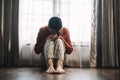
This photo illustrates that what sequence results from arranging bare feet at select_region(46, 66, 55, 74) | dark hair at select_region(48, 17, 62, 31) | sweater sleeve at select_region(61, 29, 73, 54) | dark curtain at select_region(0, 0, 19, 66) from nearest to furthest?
1. bare feet at select_region(46, 66, 55, 74)
2. dark hair at select_region(48, 17, 62, 31)
3. sweater sleeve at select_region(61, 29, 73, 54)
4. dark curtain at select_region(0, 0, 19, 66)

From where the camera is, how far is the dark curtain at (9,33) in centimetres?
401

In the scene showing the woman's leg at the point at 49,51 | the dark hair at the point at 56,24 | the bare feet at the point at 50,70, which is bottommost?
the bare feet at the point at 50,70

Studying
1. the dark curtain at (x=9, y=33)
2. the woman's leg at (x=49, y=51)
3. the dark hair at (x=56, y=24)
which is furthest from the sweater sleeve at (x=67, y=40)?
the dark curtain at (x=9, y=33)

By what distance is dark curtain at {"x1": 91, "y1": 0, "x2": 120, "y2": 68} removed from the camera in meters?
4.03

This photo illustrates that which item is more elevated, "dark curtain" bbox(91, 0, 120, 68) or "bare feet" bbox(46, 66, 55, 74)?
"dark curtain" bbox(91, 0, 120, 68)

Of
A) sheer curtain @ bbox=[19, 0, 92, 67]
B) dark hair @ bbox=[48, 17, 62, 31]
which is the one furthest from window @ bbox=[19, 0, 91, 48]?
dark hair @ bbox=[48, 17, 62, 31]

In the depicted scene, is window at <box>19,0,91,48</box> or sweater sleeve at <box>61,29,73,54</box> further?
window at <box>19,0,91,48</box>

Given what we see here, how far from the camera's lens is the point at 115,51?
4031 millimetres

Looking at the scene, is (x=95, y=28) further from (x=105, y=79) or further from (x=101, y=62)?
(x=105, y=79)

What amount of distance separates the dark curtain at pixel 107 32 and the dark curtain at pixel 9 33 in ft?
4.07

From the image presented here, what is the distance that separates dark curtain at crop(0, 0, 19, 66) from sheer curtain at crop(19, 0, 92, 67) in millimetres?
93

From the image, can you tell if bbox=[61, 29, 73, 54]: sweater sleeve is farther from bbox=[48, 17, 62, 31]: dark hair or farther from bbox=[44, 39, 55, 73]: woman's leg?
bbox=[44, 39, 55, 73]: woman's leg

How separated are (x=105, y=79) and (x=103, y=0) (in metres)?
1.63

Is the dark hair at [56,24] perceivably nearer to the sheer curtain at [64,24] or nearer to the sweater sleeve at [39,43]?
the sweater sleeve at [39,43]
